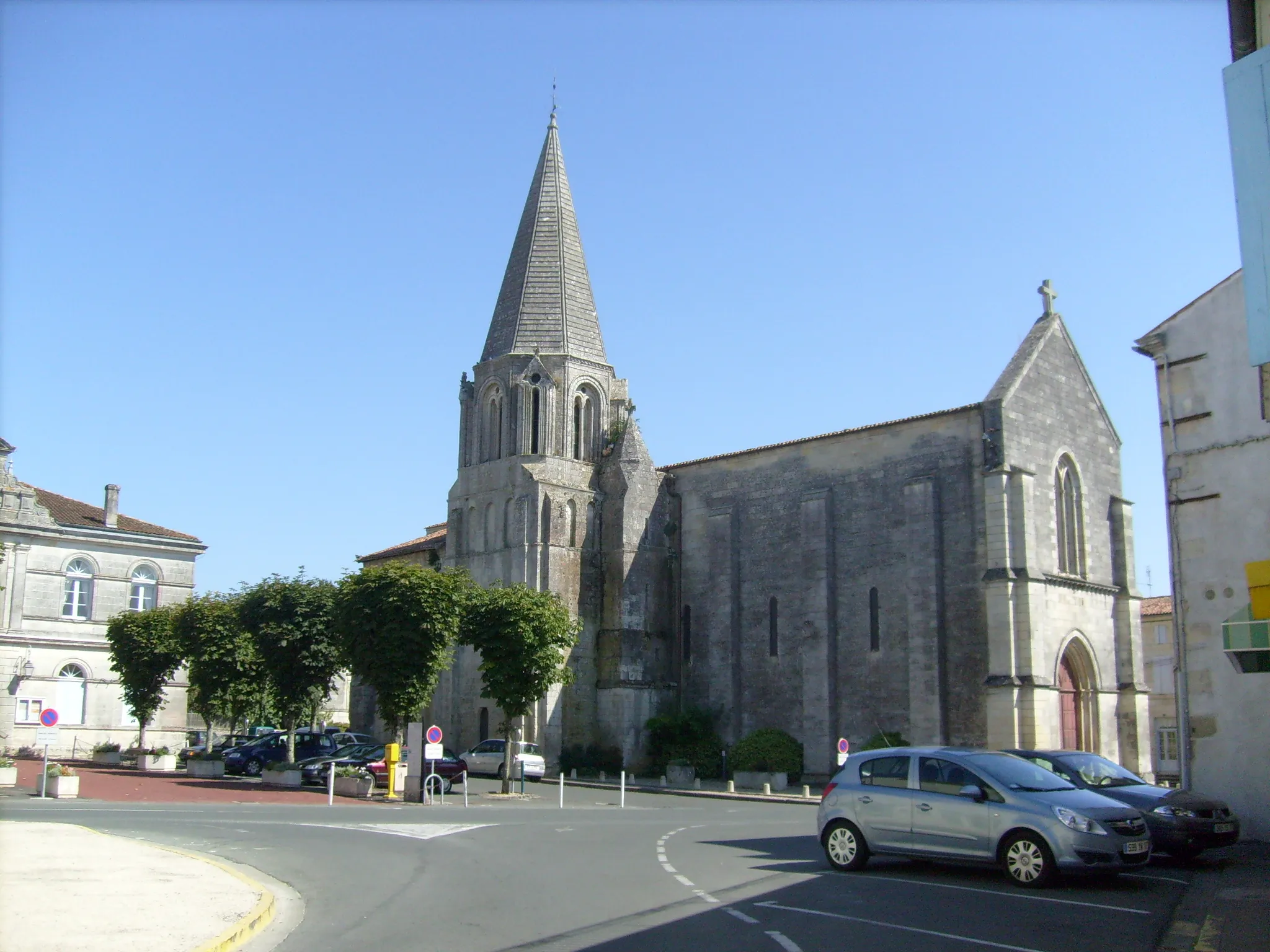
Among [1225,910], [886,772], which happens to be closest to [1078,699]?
[886,772]

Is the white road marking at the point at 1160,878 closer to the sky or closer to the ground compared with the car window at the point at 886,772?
closer to the ground

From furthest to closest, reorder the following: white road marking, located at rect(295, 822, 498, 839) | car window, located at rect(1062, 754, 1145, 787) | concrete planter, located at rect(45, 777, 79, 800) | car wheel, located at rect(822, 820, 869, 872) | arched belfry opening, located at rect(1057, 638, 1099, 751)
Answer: arched belfry opening, located at rect(1057, 638, 1099, 751), concrete planter, located at rect(45, 777, 79, 800), white road marking, located at rect(295, 822, 498, 839), car window, located at rect(1062, 754, 1145, 787), car wheel, located at rect(822, 820, 869, 872)

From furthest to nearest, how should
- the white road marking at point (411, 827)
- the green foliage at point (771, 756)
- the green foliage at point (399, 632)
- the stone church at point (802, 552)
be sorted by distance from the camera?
the green foliage at point (771, 756) < the stone church at point (802, 552) < the green foliage at point (399, 632) < the white road marking at point (411, 827)

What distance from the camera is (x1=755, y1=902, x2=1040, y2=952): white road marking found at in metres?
10.1

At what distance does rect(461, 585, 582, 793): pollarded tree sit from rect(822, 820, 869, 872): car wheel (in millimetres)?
19436

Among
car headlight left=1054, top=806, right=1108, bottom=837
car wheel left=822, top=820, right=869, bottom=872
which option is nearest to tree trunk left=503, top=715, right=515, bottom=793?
car wheel left=822, top=820, right=869, bottom=872

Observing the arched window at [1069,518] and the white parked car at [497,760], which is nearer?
the arched window at [1069,518]

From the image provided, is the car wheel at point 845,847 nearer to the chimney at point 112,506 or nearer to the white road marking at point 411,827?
the white road marking at point 411,827

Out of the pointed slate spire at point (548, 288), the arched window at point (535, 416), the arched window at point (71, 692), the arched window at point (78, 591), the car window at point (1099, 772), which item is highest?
the pointed slate spire at point (548, 288)

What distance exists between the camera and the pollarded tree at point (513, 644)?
111 ft

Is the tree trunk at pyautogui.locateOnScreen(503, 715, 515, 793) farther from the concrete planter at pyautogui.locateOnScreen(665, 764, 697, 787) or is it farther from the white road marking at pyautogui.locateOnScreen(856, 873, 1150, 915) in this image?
the white road marking at pyautogui.locateOnScreen(856, 873, 1150, 915)

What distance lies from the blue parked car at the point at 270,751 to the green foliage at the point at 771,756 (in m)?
13.0

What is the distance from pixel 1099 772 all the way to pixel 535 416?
30.3m

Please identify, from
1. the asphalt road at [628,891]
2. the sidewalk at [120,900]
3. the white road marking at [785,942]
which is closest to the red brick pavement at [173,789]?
the asphalt road at [628,891]
